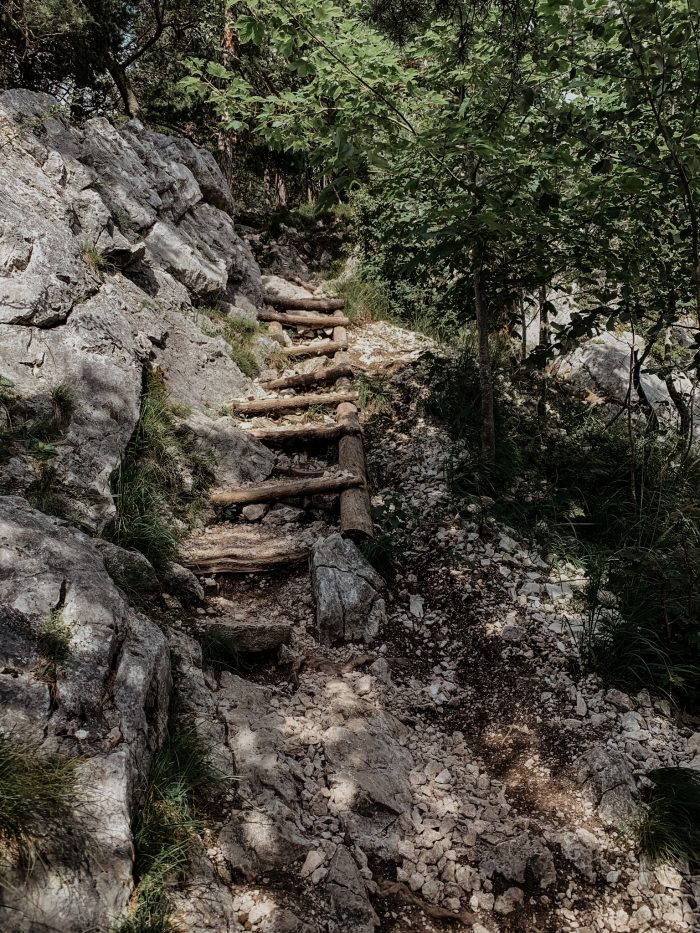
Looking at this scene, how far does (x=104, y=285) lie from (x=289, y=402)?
97.3 inches

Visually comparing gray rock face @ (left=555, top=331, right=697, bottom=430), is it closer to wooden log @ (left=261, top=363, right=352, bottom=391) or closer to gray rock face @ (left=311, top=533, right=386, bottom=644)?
wooden log @ (left=261, top=363, right=352, bottom=391)

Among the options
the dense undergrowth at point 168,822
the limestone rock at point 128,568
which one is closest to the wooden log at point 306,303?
the limestone rock at point 128,568

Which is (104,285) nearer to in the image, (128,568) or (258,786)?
(128,568)

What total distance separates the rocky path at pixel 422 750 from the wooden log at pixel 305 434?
1.50 m

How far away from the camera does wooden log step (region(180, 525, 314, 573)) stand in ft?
15.6

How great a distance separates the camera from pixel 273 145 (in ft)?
15.0

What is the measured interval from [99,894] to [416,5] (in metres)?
6.82

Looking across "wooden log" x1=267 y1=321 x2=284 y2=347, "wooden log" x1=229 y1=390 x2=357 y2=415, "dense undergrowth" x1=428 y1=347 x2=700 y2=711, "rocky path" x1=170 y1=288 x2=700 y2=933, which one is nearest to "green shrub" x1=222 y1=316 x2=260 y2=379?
"wooden log" x1=267 y1=321 x2=284 y2=347

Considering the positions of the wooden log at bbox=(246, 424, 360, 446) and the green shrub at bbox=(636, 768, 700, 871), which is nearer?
the green shrub at bbox=(636, 768, 700, 871)

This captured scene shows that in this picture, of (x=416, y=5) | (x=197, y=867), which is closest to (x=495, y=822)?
(x=197, y=867)

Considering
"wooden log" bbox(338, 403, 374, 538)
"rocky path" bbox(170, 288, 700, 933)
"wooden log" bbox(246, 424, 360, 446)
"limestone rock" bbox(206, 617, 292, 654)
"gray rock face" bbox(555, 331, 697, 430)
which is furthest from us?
"gray rock face" bbox(555, 331, 697, 430)

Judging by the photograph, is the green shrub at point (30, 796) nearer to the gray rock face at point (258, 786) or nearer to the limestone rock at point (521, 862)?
the gray rock face at point (258, 786)

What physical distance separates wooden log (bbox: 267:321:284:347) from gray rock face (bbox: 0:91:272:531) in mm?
673

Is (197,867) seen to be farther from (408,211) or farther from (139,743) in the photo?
(408,211)
